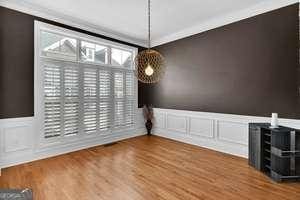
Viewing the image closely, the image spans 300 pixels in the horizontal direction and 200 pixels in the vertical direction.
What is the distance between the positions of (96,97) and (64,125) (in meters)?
0.97

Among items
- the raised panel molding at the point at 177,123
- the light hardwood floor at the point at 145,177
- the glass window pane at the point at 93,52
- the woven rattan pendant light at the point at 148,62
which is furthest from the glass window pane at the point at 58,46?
the raised panel molding at the point at 177,123

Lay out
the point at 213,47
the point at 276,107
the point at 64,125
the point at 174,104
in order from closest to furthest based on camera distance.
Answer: the point at 276,107 → the point at 64,125 → the point at 213,47 → the point at 174,104

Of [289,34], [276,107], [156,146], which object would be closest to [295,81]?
[276,107]

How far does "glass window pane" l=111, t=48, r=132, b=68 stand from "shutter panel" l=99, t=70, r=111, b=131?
0.43 metres

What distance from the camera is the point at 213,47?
4047 mm

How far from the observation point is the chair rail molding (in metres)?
3.54

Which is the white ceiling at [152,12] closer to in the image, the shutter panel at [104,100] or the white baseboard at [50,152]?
the shutter panel at [104,100]

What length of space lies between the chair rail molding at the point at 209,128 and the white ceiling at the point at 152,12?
6.78 feet

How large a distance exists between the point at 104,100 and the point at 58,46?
1.57 m

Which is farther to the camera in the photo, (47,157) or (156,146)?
(156,146)

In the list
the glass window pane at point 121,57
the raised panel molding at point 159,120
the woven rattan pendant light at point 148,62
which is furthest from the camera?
the raised panel molding at point 159,120

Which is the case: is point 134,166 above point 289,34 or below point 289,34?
below

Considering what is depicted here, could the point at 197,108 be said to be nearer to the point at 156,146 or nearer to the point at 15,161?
the point at 156,146

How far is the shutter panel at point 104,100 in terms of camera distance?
438 cm
